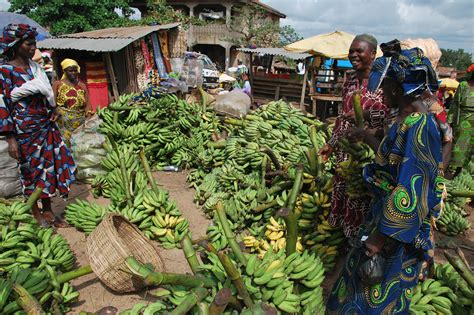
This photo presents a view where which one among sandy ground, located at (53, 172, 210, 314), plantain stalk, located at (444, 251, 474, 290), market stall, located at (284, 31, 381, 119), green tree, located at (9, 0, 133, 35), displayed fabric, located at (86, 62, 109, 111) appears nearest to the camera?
plantain stalk, located at (444, 251, 474, 290)

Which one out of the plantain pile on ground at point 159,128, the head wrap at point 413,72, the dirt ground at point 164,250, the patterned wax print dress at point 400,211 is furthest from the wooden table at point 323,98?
the head wrap at point 413,72

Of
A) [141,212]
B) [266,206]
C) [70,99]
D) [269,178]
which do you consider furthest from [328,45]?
[141,212]

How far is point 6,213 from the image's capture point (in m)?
2.77

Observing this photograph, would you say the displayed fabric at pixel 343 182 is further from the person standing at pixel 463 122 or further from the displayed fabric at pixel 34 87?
the person standing at pixel 463 122

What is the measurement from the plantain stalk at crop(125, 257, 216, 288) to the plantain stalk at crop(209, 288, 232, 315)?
0.60ft

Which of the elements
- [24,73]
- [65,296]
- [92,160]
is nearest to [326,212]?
[65,296]

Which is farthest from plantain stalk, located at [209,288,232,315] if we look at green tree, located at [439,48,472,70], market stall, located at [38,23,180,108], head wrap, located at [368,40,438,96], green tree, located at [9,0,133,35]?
green tree, located at [439,48,472,70]

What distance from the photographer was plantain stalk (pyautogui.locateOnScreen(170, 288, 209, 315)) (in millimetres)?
1514

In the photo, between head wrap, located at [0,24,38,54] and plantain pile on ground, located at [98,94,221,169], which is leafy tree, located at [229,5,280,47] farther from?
head wrap, located at [0,24,38,54]

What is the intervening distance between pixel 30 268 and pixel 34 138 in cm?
161

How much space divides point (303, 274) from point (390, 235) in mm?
608

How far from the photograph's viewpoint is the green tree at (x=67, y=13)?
16.0 metres

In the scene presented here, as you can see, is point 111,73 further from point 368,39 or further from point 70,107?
point 368,39

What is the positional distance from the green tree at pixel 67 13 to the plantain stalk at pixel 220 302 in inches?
687
